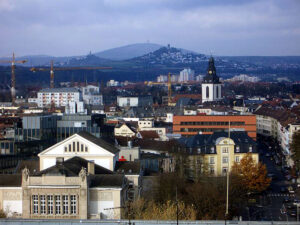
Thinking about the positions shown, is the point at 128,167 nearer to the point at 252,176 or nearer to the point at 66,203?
the point at 66,203

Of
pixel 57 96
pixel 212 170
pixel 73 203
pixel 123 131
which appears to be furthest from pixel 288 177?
pixel 57 96

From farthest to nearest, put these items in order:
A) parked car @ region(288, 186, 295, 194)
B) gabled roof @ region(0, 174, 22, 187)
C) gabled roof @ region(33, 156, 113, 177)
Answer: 1. parked car @ region(288, 186, 295, 194)
2. gabled roof @ region(0, 174, 22, 187)
3. gabled roof @ region(33, 156, 113, 177)

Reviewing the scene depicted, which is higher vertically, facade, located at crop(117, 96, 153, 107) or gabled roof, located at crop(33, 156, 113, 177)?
gabled roof, located at crop(33, 156, 113, 177)

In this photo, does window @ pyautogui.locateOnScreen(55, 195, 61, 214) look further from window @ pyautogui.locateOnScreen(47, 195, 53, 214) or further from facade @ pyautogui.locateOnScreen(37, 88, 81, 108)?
facade @ pyautogui.locateOnScreen(37, 88, 81, 108)

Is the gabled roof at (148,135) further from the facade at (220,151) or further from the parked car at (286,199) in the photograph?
the parked car at (286,199)

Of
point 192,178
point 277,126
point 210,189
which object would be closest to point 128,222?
point 210,189

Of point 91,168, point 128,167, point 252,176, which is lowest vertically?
point 252,176

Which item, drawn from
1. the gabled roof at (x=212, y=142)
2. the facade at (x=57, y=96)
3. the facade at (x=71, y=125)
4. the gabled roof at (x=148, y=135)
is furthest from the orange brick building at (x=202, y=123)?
the facade at (x=57, y=96)

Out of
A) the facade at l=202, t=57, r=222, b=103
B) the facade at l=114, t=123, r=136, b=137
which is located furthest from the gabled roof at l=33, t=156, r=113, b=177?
the facade at l=202, t=57, r=222, b=103
